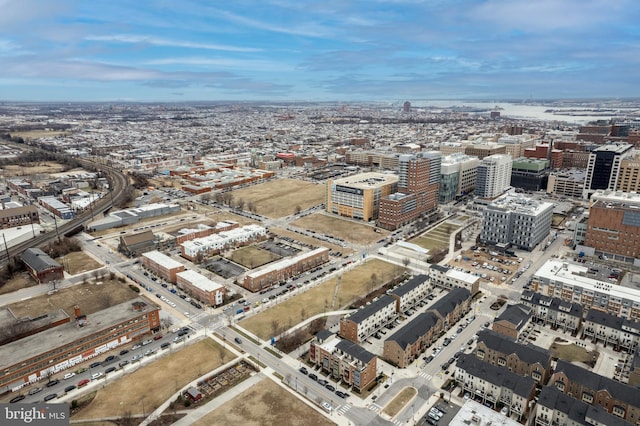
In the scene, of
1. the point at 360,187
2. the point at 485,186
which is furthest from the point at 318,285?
the point at 485,186

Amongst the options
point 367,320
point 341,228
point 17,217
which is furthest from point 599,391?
point 17,217

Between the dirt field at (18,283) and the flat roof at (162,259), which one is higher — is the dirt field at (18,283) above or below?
below

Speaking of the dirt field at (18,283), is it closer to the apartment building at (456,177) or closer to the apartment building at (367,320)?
the apartment building at (367,320)

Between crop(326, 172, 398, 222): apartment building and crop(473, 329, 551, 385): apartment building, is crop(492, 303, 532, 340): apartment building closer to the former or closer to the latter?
crop(473, 329, 551, 385): apartment building

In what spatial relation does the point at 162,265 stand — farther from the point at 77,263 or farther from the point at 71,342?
the point at 71,342

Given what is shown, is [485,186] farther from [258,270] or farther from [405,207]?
[258,270]

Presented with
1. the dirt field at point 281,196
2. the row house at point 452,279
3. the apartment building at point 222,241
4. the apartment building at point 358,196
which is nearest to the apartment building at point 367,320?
the row house at point 452,279
